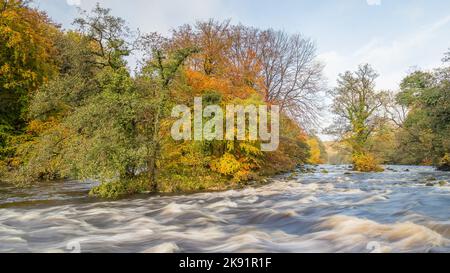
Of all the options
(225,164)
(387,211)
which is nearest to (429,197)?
(387,211)

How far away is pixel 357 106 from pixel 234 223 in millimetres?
27628

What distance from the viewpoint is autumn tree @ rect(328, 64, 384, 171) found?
32.3m

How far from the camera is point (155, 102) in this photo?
45.2 ft

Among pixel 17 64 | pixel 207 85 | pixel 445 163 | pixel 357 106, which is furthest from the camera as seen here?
pixel 357 106

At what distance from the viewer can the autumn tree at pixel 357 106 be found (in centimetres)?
3228

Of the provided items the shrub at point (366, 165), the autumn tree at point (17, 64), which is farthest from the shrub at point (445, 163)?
the autumn tree at point (17, 64)

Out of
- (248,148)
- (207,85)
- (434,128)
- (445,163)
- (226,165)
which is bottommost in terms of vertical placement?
(445,163)

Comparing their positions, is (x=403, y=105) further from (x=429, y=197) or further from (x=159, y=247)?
(x=159, y=247)

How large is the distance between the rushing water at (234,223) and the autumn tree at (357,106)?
20.2 meters

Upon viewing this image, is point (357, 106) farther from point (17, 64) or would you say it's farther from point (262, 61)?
point (17, 64)

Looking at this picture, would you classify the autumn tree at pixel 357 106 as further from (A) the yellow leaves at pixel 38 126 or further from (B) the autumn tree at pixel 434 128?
(A) the yellow leaves at pixel 38 126

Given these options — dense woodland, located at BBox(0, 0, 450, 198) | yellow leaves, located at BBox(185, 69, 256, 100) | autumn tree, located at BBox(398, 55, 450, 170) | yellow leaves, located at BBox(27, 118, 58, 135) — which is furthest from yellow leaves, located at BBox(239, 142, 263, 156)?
autumn tree, located at BBox(398, 55, 450, 170)

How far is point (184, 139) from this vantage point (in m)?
15.8

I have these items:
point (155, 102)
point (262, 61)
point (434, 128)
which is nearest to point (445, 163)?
point (434, 128)
